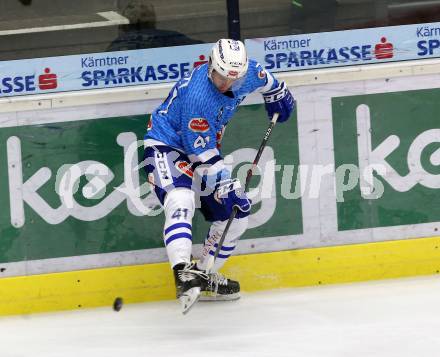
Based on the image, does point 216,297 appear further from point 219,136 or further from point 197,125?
point 197,125

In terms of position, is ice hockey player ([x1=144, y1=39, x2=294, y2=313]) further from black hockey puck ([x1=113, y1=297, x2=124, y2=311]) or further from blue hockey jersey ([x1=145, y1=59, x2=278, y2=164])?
black hockey puck ([x1=113, y1=297, x2=124, y2=311])

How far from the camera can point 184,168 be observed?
5.22 m

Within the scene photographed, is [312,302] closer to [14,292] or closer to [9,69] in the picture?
[14,292]

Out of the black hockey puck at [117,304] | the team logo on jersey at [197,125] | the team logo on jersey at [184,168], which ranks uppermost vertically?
the team logo on jersey at [197,125]

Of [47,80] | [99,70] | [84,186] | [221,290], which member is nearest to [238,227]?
[221,290]

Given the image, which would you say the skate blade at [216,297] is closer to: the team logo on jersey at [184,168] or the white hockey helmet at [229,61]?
the team logo on jersey at [184,168]

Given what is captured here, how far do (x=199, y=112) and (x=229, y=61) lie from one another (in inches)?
11.1

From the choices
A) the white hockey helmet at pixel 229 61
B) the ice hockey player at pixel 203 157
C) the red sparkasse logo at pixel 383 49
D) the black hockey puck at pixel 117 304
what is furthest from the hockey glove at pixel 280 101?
the black hockey puck at pixel 117 304

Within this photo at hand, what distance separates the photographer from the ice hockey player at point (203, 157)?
4.99 meters

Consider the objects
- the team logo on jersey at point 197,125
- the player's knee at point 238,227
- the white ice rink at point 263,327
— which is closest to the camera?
the white ice rink at point 263,327

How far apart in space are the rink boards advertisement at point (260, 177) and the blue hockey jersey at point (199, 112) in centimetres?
34

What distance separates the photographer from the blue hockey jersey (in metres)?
5.03

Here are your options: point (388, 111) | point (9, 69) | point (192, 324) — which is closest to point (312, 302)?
point (192, 324)

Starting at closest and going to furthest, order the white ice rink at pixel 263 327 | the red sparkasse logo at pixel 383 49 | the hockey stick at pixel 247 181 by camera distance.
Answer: the white ice rink at pixel 263 327 → the hockey stick at pixel 247 181 → the red sparkasse logo at pixel 383 49
